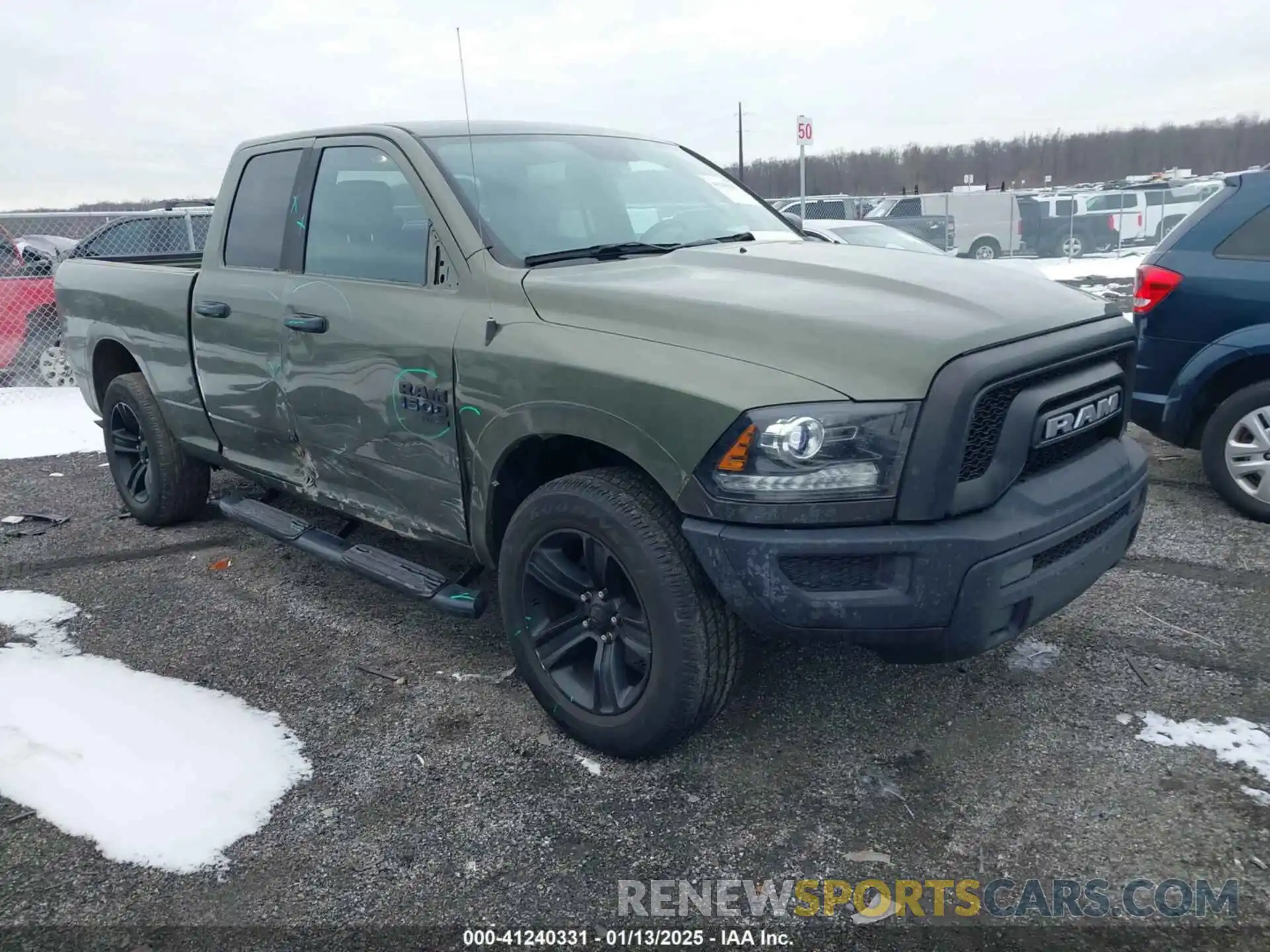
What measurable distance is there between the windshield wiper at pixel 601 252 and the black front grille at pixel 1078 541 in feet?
5.38

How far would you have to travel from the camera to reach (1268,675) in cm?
339

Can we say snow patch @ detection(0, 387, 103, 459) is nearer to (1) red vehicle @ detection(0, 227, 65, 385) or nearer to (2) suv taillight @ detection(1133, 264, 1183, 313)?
(1) red vehicle @ detection(0, 227, 65, 385)

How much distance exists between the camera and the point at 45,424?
859 centimetres

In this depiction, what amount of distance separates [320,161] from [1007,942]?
3.59 meters

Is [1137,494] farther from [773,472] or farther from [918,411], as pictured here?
[773,472]

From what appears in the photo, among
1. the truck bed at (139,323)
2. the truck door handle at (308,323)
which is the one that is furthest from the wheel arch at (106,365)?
the truck door handle at (308,323)

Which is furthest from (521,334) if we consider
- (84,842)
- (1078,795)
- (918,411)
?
(1078,795)

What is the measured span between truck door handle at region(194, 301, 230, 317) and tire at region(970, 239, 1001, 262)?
20686 mm

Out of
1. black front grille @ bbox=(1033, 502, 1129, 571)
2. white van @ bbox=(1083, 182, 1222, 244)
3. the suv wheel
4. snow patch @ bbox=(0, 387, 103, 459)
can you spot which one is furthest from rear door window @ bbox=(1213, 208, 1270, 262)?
white van @ bbox=(1083, 182, 1222, 244)

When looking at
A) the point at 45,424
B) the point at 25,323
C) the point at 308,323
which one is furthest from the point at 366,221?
the point at 25,323

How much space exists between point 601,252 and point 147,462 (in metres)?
3.32

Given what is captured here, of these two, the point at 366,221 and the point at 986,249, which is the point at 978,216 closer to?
the point at 986,249

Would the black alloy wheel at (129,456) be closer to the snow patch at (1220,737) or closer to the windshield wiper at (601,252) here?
the windshield wiper at (601,252)

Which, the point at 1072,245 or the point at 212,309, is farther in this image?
the point at 1072,245
